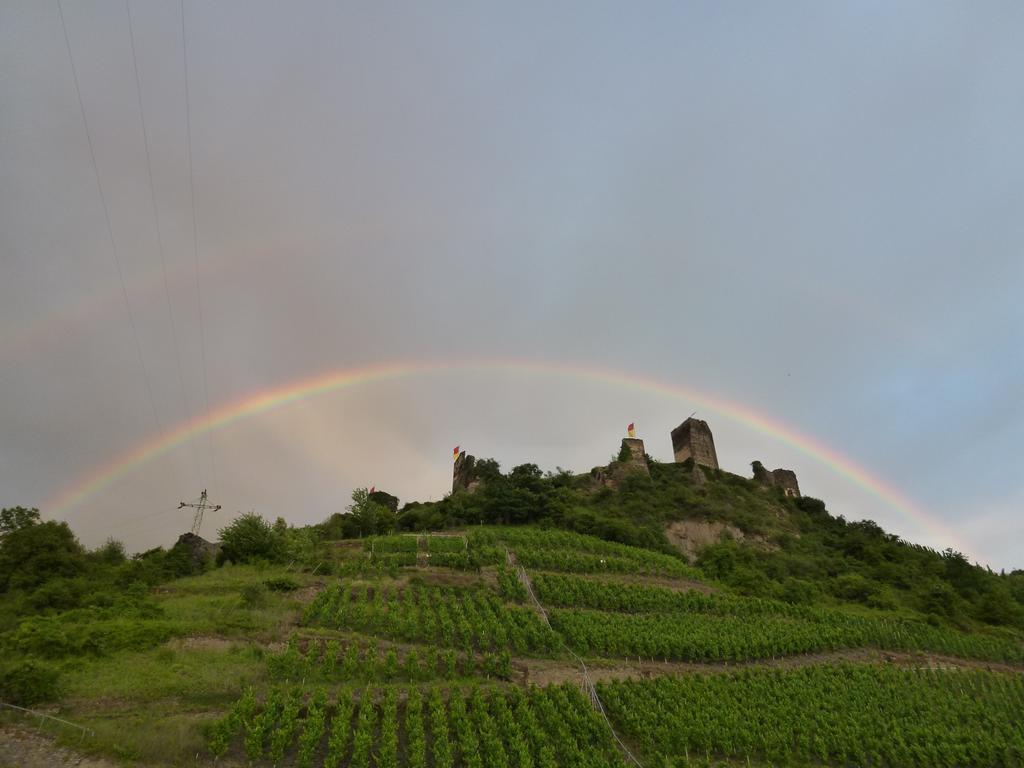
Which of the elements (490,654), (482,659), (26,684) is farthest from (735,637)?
(26,684)

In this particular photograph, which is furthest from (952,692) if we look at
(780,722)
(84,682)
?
(84,682)

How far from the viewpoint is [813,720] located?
18.0 metres

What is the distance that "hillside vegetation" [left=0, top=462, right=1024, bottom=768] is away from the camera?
1427cm

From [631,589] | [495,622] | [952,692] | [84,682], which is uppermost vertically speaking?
[631,589]

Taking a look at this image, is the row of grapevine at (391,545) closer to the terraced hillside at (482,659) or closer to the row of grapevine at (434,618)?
the terraced hillside at (482,659)

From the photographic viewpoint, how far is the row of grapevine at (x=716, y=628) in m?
22.7

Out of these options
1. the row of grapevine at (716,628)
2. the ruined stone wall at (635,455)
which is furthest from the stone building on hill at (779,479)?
the row of grapevine at (716,628)

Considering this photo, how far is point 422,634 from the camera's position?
2127 centimetres

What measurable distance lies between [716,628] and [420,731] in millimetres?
17112

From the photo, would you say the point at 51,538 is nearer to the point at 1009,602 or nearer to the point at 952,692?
the point at 952,692

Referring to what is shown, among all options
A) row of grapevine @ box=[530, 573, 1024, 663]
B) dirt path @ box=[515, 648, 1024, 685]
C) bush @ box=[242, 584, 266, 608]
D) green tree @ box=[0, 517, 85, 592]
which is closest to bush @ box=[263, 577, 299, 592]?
bush @ box=[242, 584, 266, 608]

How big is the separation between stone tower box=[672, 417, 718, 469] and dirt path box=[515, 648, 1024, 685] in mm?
36900

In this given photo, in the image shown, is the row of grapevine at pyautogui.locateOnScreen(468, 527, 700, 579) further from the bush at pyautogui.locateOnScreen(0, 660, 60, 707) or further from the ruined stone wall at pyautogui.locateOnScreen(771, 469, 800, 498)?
the ruined stone wall at pyautogui.locateOnScreen(771, 469, 800, 498)

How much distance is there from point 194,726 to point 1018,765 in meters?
25.1
